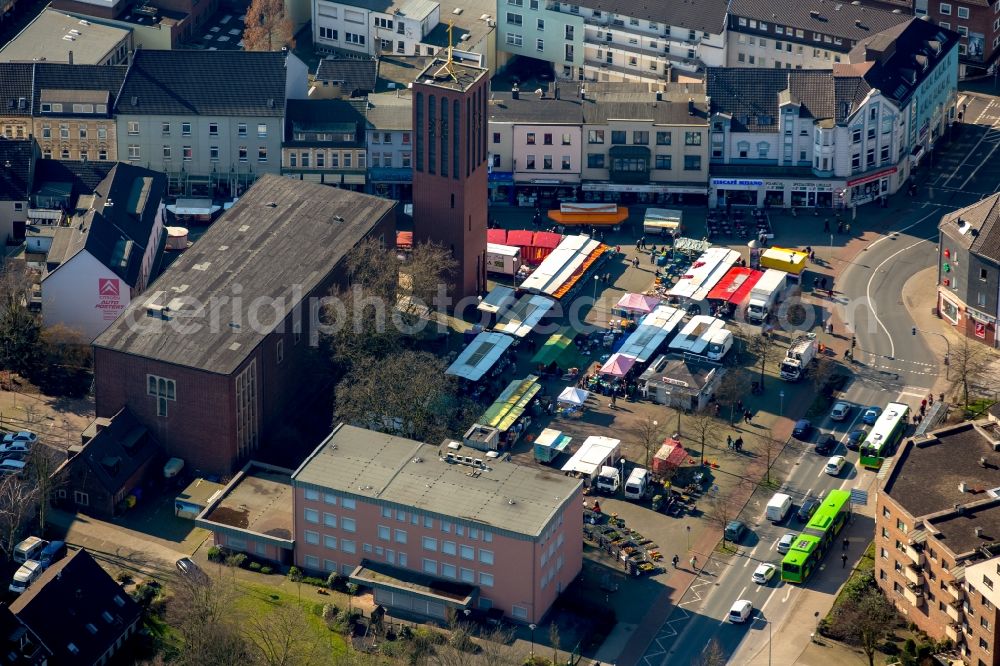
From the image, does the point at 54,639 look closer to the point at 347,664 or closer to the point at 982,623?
the point at 347,664

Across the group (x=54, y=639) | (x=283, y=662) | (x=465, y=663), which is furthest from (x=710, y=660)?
(x=54, y=639)

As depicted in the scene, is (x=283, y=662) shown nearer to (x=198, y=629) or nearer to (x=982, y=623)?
(x=198, y=629)

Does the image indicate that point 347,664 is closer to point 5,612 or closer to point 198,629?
point 198,629

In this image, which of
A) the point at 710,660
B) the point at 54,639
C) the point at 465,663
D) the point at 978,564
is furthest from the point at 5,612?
the point at 978,564

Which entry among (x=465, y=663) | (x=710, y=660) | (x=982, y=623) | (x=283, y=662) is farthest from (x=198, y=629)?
(x=982, y=623)

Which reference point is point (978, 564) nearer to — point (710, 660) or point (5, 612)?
point (710, 660)

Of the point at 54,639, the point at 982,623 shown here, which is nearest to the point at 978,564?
the point at 982,623
